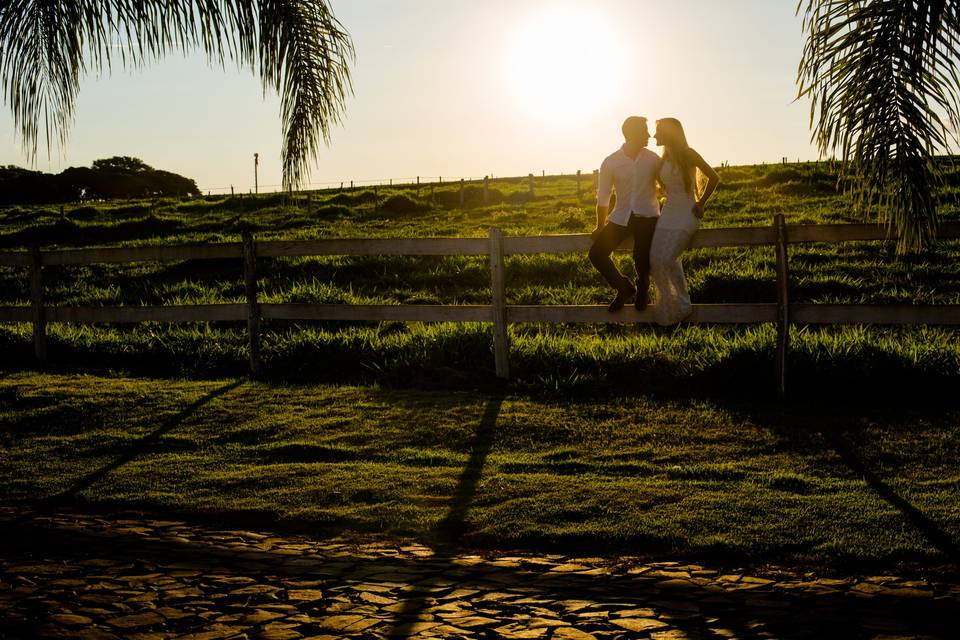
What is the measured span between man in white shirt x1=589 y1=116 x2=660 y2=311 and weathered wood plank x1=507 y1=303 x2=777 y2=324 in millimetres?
245

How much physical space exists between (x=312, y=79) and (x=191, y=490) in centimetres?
270

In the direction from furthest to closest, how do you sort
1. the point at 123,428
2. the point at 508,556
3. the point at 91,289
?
the point at 91,289 < the point at 123,428 < the point at 508,556

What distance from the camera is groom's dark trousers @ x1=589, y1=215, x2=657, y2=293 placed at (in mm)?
9328

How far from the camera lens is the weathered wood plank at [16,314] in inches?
509

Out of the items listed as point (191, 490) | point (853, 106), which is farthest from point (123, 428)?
point (853, 106)

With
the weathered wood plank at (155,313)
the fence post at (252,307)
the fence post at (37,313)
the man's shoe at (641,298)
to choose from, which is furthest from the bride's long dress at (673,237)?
the fence post at (37,313)

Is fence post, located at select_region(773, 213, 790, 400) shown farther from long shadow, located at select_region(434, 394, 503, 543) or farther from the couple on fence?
long shadow, located at select_region(434, 394, 503, 543)

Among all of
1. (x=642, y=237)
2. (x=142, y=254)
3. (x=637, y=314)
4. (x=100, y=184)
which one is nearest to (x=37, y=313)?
(x=142, y=254)

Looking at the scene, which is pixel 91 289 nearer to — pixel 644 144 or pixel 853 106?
pixel 644 144

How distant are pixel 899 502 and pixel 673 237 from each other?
3375 mm

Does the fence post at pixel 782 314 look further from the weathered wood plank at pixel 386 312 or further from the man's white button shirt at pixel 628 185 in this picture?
the weathered wood plank at pixel 386 312

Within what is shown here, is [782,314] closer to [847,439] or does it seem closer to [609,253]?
[609,253]

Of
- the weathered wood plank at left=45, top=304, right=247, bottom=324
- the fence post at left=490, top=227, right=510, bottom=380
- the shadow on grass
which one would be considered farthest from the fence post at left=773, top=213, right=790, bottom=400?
the weathered wood plank at left=45, top=304, right=247, bottom=324

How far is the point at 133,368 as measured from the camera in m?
12.4
